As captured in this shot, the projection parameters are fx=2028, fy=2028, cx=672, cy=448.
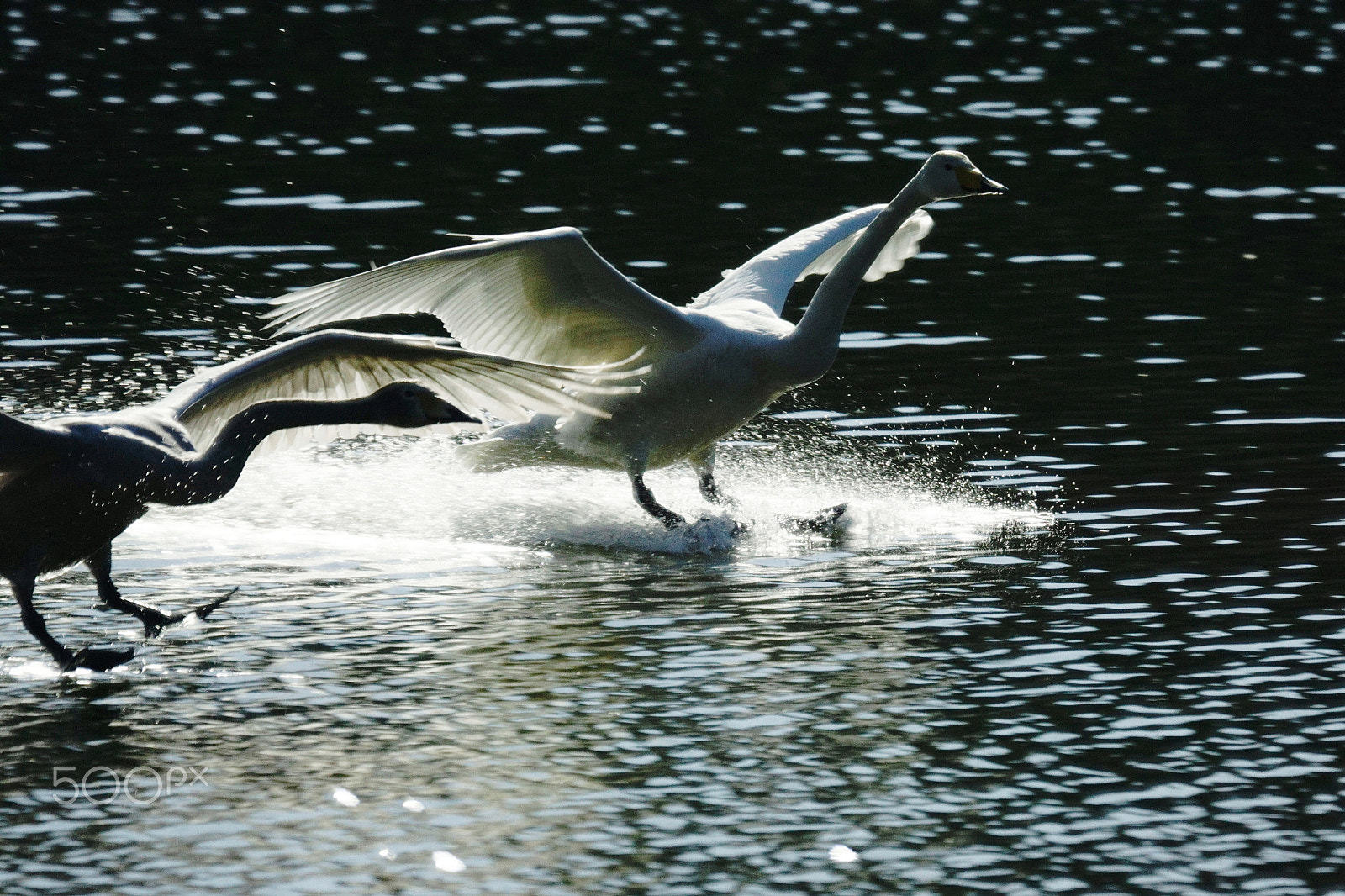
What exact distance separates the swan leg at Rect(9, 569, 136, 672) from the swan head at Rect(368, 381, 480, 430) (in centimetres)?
160

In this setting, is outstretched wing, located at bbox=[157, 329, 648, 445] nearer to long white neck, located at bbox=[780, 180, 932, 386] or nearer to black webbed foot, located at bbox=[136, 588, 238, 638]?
black webbed foot, located at bbox=[136, 588, 238, 638]

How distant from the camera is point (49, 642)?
8.71 m

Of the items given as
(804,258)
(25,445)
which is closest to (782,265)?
(804,258)

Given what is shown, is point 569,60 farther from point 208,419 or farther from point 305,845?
point 305,845

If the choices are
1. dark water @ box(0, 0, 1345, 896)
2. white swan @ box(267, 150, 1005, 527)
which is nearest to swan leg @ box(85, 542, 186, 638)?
dark water @ box(0, 0, 1345, 896)

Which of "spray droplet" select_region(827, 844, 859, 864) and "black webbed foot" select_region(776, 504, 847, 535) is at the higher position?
"spray droplet" select_region(827, 844, 859, 864)

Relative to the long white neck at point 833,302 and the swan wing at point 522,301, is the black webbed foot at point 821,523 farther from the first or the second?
the swan wing at point 522,301

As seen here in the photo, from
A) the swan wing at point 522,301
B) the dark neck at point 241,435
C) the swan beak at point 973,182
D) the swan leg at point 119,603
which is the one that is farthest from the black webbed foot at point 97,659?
the swan beak at point 973,182

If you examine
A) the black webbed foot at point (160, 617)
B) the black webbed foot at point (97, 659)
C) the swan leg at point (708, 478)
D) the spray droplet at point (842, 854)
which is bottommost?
the swan leg at point (708, 478)

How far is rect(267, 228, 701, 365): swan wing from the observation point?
10797 millimetres

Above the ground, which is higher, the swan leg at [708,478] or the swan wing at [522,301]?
the swan wing at [522,301]

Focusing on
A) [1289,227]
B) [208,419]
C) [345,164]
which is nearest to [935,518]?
[208,419]

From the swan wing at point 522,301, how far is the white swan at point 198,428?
0.86 meters

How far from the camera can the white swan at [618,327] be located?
1092 centimetres
